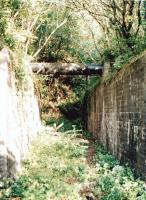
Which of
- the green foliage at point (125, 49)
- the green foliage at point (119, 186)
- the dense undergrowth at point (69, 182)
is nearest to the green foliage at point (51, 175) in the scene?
the dense undergrowth at point (69, 182)

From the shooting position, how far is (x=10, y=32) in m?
11.9

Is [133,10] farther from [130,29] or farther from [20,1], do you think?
[20,1]

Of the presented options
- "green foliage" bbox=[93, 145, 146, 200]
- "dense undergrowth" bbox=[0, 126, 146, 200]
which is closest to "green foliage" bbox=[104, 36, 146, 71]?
"dense undergrowth" bbox=[0, 126, 146, 200]

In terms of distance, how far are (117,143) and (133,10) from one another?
6.86 meters

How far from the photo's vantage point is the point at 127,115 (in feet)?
35.9

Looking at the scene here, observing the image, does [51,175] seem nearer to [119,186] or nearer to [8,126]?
[8,126]

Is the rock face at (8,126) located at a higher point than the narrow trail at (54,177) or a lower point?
higher

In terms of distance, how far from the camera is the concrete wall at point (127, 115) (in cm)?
916

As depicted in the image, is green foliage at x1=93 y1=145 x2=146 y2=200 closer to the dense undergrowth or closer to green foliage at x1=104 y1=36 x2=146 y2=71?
the dense undergrowth

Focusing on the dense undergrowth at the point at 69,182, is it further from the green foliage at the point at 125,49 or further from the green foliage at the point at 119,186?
the green foliage at the point at 125,49

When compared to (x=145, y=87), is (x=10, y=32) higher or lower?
higher

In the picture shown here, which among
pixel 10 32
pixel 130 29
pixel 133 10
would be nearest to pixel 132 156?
pixel 10 32

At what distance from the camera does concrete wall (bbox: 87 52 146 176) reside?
916cm

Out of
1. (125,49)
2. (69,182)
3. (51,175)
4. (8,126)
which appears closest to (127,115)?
(69,182)
